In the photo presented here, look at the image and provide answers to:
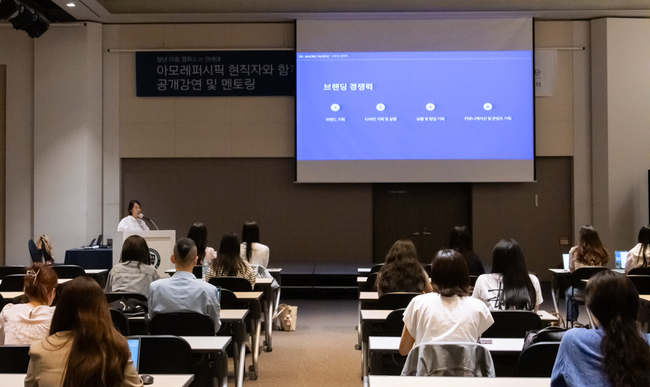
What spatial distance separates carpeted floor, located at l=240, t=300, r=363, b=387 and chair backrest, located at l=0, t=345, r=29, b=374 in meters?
1.96

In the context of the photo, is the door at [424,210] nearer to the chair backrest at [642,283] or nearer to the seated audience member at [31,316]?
the chair backrest at [642,283]

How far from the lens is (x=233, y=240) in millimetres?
4855

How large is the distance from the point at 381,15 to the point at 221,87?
2719 millimetres

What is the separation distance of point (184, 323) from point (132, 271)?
1259 millimetres

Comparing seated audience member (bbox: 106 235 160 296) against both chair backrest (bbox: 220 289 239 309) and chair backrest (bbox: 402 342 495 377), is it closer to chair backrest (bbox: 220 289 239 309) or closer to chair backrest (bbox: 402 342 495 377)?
chair backrest (bbox: 220 289 239 309)

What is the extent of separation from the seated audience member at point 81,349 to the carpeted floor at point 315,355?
2527 mm

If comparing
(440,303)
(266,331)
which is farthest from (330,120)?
(440,303)

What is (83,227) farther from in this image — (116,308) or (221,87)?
(116,308)

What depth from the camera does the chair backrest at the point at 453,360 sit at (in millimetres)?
2387

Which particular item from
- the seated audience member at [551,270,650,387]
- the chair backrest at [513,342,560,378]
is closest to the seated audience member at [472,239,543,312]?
the chair backrest at [513,342,560,378]

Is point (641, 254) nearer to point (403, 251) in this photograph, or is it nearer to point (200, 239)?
point (403, 251)

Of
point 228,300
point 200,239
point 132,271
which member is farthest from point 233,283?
point 200,239

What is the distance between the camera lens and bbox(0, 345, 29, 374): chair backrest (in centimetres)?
250

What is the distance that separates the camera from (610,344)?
1726mm
